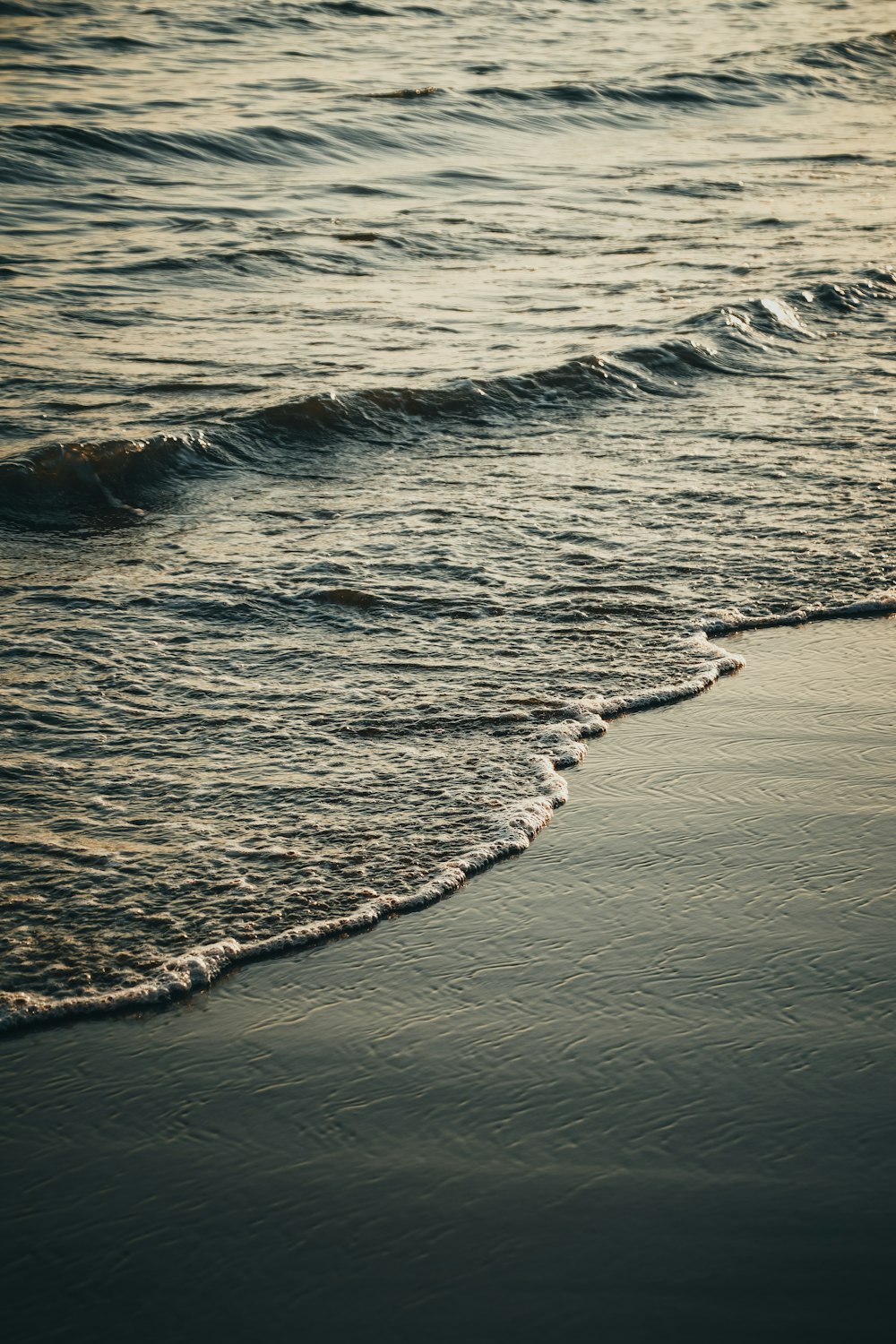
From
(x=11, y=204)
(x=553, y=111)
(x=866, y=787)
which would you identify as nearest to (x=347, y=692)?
(x=866, y=787)

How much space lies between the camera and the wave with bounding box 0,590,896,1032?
2.87m

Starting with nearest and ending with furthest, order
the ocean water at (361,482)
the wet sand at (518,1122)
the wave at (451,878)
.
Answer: the wet sand at (518,1122) → the wave at (451,878) → the ocean water at (361,482)

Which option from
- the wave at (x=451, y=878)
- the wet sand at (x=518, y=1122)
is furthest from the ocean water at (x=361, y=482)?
the wet sand at (x=518, y=1122)

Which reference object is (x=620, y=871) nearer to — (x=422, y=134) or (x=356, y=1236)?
(x=356, y=1236)

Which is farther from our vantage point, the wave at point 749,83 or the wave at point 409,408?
the wave at point 749,83

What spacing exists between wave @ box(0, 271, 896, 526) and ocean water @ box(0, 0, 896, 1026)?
0.08 ft

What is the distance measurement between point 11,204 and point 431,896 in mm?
10227

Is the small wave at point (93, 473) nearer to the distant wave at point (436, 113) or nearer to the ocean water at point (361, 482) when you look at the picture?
the ocean water at point (361, 482)

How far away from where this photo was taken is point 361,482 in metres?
6.54

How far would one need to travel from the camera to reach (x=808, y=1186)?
7.77 feet

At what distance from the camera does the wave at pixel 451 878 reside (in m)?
2.87

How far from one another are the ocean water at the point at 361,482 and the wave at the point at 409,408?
2 cm

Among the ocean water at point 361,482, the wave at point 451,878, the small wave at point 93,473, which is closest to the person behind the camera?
the wave at point 451,878

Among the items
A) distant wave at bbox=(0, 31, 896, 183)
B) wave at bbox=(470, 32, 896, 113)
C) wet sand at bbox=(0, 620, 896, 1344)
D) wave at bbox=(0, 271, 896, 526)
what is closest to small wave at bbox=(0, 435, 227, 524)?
wave at bbox=(0, 271, 896, 526)
